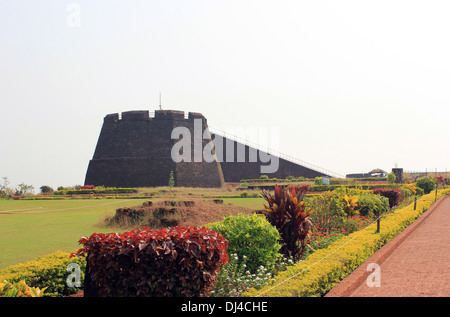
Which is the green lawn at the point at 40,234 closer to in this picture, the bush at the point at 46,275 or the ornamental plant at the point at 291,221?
the bush at the point at 46,275

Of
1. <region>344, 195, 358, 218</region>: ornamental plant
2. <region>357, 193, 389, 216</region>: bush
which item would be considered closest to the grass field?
<region>344, 195, 358, 218</region>: ornamental plant

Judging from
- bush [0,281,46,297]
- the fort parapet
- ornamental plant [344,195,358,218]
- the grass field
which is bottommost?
the grass field

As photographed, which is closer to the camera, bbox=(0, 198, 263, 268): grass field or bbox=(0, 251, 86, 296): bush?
bbox=(0, 251, 86, 296): bush

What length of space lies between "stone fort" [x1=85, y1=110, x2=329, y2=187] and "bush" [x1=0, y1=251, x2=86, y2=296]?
27.2 metres

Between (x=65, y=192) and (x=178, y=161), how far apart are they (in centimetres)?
932

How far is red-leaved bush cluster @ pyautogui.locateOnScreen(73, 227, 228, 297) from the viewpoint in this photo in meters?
3.54

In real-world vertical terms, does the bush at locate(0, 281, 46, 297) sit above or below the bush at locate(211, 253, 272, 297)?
above

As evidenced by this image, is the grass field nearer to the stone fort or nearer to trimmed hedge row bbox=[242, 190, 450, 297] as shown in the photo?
trimmed hedge row bbox=[242, 190, 450, 297]

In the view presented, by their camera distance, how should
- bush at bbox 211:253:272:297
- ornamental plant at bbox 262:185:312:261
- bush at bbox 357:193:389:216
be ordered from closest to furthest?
1. bush at bbox 211:253:272:297
2. ornamental plant at bbox 262:185:312:261
3. bush at bbox 357:193:389:216

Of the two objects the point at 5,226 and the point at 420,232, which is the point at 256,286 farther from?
the point at 5,226

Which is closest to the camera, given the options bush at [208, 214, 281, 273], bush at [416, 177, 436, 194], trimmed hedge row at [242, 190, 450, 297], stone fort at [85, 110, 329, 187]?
trimmed hedge row at [242, 190, 450, 297]

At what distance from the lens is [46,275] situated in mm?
4457

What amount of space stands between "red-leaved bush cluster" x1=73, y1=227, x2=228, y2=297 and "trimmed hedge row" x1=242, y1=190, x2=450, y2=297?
0.56 m
